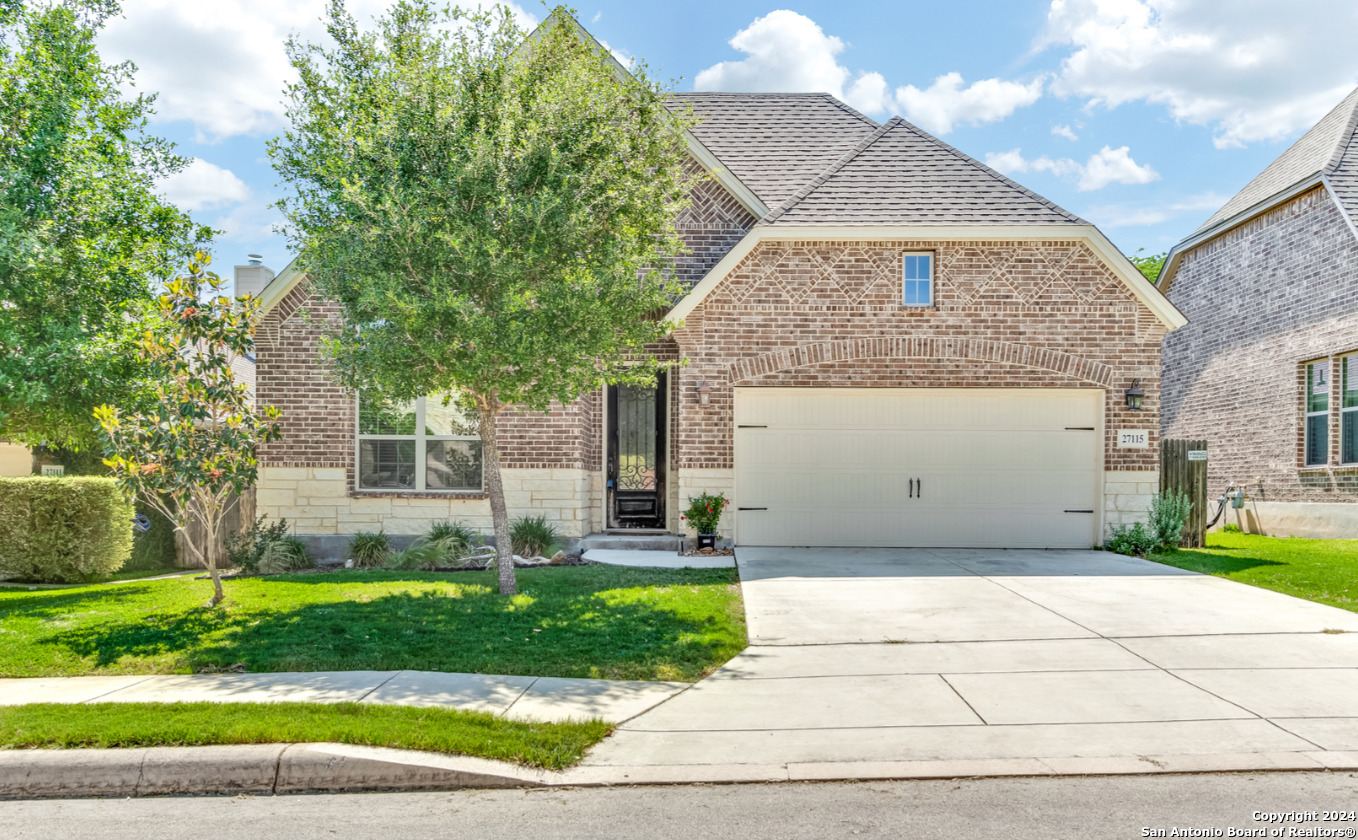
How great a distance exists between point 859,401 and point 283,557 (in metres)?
8.38

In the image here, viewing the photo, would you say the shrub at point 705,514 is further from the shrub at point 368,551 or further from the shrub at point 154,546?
the shrub at point 154,546

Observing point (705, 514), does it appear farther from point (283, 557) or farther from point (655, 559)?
point (283, 557)

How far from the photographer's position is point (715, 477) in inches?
522

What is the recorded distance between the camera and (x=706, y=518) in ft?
41.9

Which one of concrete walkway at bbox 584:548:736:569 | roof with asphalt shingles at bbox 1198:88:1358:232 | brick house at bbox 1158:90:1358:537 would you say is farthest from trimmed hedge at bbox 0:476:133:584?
roof with asphalt shingles at bbox 1198:88:1358:232

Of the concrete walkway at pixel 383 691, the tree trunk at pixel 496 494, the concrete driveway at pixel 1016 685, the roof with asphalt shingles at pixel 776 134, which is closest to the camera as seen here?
the concrete driveway at pixel 1016 685

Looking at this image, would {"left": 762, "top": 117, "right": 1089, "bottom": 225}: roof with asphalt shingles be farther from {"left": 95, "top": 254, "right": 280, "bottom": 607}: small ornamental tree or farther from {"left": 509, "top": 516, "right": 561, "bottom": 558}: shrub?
{"left": 95, "top": 254, "right": 280, "bottom": 607}: small ornamental tree

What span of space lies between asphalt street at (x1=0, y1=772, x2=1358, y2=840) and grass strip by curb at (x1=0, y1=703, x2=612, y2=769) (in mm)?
363

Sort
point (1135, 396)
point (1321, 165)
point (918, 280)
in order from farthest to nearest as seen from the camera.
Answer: point (1321, 165), point (918, 280), point (1135, 396)

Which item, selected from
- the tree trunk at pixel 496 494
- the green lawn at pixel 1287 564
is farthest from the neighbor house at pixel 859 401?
the tree trunk at pixel 496 494

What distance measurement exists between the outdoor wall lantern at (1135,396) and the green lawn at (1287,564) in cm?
214

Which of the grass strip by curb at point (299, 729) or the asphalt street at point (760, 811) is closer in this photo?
the asphalt street at point (760, 811)

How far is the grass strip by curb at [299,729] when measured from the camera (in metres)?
4.91

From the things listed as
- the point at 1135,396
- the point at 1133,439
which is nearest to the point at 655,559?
the point at 1133,439
